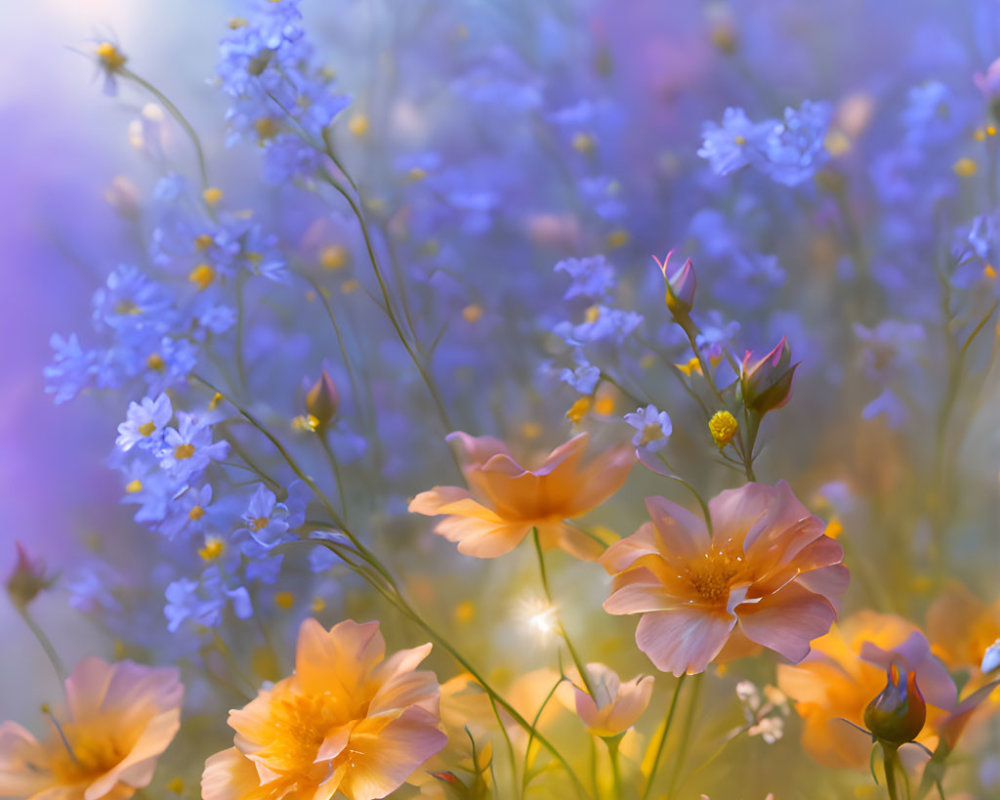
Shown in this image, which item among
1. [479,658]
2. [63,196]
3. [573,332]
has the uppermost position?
[63,196]

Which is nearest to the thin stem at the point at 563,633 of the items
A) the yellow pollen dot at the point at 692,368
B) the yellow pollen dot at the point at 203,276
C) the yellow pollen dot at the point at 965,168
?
the yellow pollen dot at the point at 692,368

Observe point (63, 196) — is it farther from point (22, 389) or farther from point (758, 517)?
point (758, 517)

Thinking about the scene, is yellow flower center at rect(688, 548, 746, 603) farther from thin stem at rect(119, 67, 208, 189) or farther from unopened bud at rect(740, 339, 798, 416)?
thin stem at rect(119, 67, 208, 189)

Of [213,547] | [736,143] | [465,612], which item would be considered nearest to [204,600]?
[213,547]

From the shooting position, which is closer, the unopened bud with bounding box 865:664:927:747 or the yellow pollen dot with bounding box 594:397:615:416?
the unopened bud with bounding box 865:664:927:747

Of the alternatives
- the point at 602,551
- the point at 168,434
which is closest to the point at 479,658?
the point at 602,551

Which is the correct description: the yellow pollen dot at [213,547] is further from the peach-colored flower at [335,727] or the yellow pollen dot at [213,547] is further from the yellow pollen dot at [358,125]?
the yellow pollen dot at [358,125]

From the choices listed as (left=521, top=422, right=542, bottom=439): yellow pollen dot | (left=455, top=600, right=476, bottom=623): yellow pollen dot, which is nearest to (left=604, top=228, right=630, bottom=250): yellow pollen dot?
(left=521, top=422, right=542, bottom=439): yellow pollen dot

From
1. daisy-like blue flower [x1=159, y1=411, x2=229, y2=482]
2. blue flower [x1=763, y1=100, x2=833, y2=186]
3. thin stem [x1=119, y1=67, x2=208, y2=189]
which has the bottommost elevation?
daisy-like blue flower [x1=159, y1=411, x2=229, y2=482]
